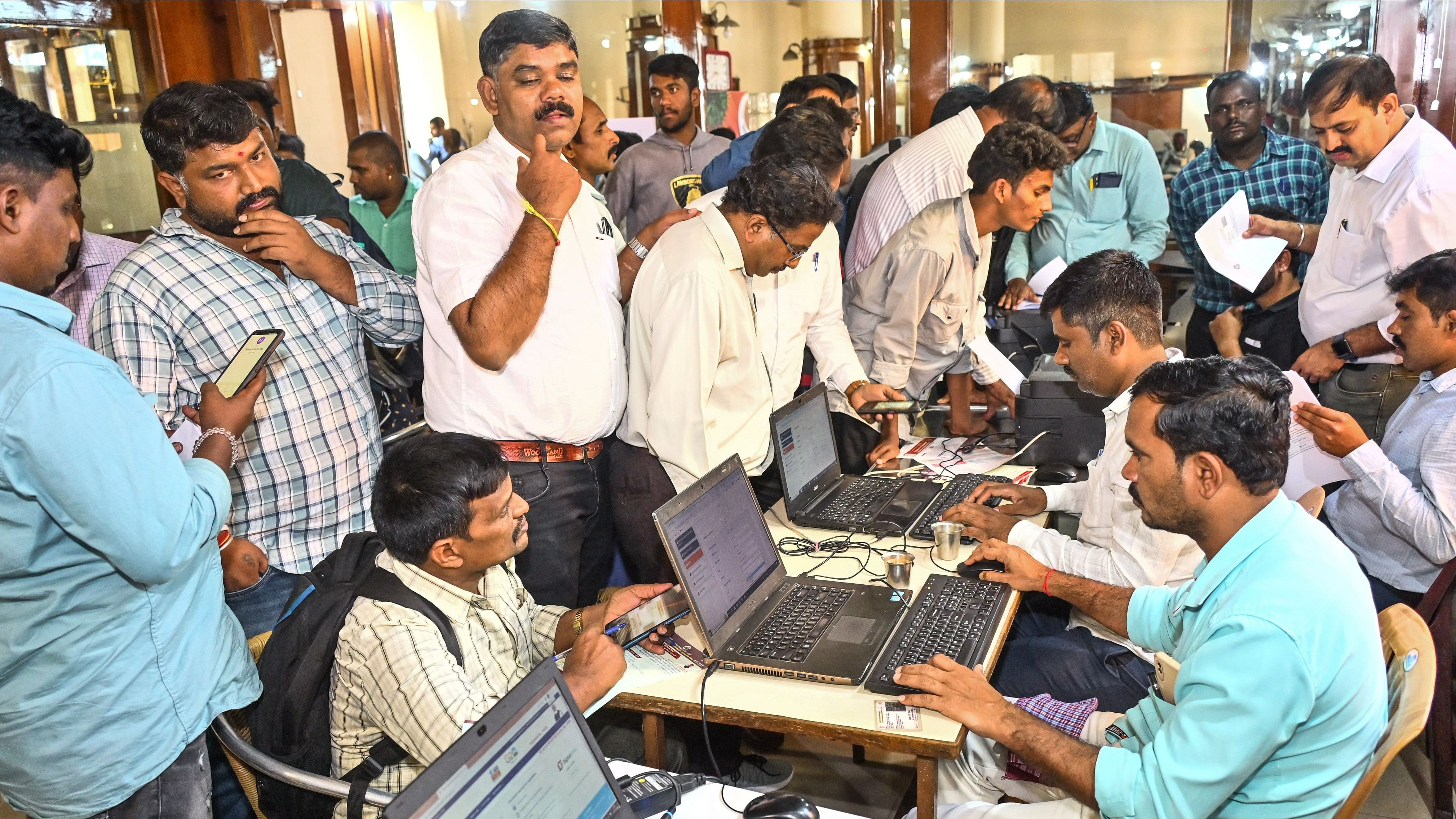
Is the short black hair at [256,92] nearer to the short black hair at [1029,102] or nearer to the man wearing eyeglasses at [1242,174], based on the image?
the short black hair at [1029,102]

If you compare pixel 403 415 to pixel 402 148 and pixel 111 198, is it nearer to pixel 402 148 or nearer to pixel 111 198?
pixel 111 198

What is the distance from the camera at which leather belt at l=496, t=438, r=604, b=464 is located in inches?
91.4

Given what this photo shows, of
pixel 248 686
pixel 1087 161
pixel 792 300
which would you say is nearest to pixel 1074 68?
pixel 1087 161

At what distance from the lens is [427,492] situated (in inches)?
69.2

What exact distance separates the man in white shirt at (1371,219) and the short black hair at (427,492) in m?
2.93

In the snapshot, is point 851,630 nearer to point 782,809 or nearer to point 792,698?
point 792,698

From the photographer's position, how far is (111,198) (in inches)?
188

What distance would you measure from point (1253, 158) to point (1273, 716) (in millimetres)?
3630

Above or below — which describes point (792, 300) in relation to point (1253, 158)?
→ below

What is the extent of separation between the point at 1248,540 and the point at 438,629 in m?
1.32

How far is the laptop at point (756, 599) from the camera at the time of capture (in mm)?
1936

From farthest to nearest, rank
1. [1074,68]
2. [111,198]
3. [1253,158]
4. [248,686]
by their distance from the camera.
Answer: [1074,68], [111,198], [1253,158], [248,686]

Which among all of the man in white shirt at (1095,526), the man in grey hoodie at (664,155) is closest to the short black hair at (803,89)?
the man in grey hoodie at (664,155)

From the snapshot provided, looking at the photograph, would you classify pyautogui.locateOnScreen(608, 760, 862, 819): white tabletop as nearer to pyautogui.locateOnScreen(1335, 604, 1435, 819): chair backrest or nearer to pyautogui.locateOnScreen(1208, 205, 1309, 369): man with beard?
pyautogui.locateOnScreen(1335, 604, 1435, 819): chair backrest
